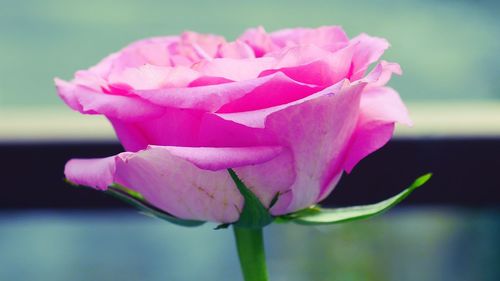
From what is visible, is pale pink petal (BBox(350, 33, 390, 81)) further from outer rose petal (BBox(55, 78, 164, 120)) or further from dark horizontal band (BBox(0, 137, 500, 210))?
dark horizontal band (BBox(0, 137, 500, 210))

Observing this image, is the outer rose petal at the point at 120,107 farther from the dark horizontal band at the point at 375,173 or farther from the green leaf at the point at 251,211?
the dark horizontal band at the point at 375,173

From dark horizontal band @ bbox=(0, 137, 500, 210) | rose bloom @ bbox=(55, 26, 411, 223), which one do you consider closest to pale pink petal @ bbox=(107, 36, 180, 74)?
rose bloom @ bbox=(55, 26, 411, 223)

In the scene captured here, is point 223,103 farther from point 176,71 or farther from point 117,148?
point 117,148

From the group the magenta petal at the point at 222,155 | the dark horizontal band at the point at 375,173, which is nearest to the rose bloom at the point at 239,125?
the magenta petal at the point at 222,155

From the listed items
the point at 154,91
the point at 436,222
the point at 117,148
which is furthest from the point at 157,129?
the point at 436,222

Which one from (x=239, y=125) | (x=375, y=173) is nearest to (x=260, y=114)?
(x=239, y=125)

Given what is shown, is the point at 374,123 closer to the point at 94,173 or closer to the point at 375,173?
the point at 94,173
